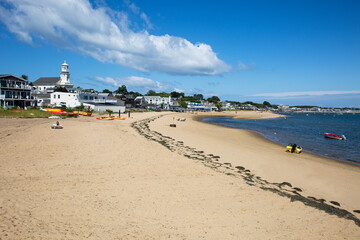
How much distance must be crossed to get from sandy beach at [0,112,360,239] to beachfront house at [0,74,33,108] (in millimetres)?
43492

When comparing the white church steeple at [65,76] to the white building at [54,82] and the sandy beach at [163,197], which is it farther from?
the sandy beach at [163,197]

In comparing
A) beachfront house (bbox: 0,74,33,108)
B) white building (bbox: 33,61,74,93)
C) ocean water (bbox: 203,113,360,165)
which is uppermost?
white building (bbox: 33,61,74,93)

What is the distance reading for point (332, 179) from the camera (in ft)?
39.6

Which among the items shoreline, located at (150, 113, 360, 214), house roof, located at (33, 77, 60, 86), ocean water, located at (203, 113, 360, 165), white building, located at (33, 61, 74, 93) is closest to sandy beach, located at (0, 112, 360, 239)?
shoreline, located at (150, 113, 360, 214)

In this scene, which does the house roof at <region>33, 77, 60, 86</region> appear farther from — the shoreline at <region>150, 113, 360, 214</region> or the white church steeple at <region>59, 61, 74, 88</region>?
the shoreline at <region>150, 113, 360, 214</region>

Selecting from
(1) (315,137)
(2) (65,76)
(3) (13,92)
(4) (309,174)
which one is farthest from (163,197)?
(2) (65,76)

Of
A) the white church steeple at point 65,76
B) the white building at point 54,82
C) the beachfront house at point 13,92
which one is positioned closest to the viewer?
the beachfront house at point 13,92

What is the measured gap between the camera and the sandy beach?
579 centimetres

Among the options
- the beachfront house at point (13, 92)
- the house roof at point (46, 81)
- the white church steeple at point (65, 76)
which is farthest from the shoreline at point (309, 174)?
the house roof at point (46, 81)

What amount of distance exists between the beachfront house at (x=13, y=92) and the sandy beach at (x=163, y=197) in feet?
143

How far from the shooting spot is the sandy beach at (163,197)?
5.79 meters

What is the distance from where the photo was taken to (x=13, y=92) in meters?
47.8

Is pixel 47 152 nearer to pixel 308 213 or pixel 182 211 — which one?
pixel 182 211

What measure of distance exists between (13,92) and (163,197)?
57.2 m
